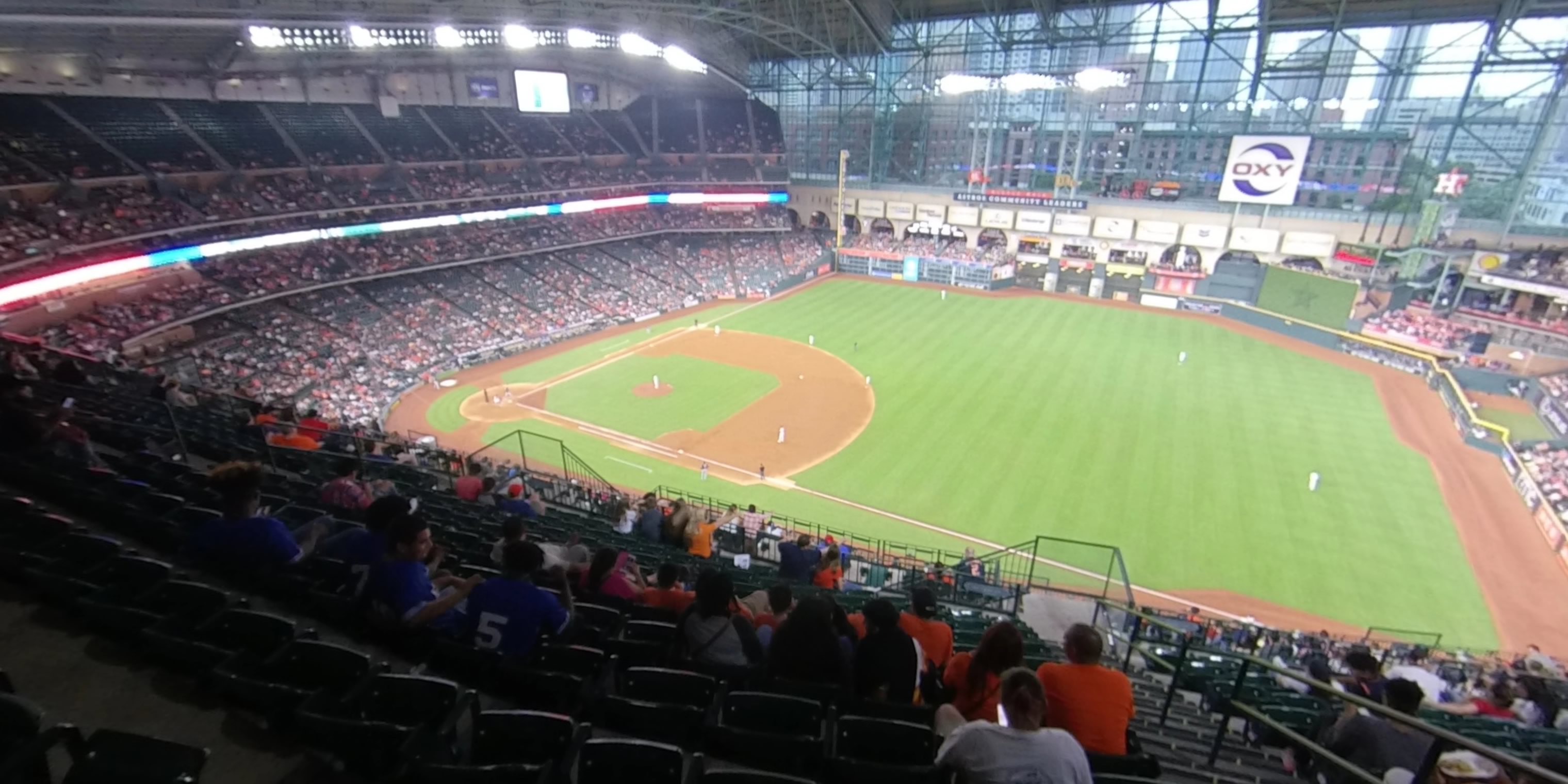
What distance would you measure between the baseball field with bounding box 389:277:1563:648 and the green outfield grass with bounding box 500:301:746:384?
19cm

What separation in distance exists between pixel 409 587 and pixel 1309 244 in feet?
172

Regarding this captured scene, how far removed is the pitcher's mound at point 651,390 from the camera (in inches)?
1226

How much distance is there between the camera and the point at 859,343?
38.3 meters

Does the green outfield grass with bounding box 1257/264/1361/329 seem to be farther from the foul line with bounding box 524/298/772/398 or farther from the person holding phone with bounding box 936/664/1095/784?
the person holding phone with bounding box 936/664/1095/784

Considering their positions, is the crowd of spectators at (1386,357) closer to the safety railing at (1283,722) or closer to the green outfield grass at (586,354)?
the safety railing at (1283,722)

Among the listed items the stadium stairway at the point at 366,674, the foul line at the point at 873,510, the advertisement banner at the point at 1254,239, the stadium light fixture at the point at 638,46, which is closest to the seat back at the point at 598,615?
the stadium stairway at the point at 366,674

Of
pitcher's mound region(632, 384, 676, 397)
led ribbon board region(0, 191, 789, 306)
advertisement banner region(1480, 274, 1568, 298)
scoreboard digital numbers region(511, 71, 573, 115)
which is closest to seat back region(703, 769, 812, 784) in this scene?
pitcher's mound region(632, 384, 676, 397)

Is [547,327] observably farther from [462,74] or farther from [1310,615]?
[1310,615]

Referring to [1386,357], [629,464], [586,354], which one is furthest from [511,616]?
[1386,357]

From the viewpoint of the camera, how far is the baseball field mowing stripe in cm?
1881

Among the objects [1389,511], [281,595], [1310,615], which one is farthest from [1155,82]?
[281,595]

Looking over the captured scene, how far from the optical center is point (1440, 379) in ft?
103

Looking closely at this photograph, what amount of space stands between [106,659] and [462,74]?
51119 millimetres

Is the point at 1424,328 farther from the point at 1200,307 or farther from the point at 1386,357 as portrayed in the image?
the point at 1200,307
